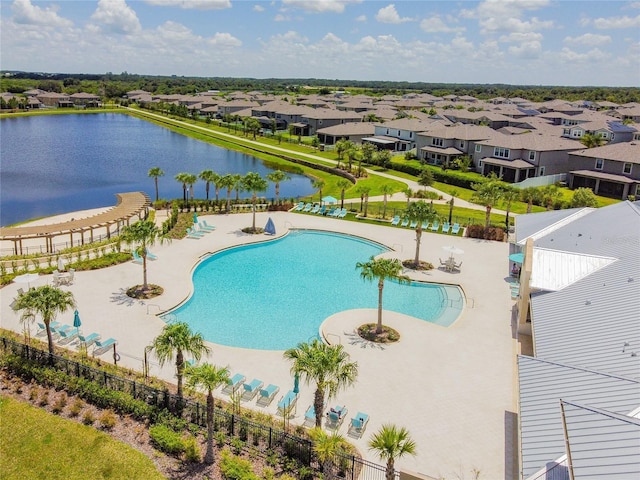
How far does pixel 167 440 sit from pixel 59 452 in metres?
3.31

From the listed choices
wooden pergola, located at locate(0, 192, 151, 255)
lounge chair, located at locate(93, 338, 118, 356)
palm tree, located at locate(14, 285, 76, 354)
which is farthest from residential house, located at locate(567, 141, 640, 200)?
→ palm tree, located at locate(14, 285, 76, 354)

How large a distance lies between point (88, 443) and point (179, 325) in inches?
181

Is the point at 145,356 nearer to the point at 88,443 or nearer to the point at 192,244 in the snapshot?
the point at 88,443

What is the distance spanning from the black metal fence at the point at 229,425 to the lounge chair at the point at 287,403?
1.08 m

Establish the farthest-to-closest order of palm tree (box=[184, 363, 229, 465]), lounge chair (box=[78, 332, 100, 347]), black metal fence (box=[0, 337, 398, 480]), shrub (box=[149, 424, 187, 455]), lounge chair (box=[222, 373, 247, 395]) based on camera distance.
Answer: lounge chair (box=[78, 332, 100, 347]) → lounge chair (box=[222, 373, 247, 395]) → shrub (box=[149, 424, 187, 455]) → black metal fence (box=[0, 337, 398, 480]) → palm tree (box=[184, 363, 229, 465])

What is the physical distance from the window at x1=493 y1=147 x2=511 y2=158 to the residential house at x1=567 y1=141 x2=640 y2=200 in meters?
7.84

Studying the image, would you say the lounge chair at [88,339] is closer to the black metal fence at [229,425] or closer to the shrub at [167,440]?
the black metal fence at [229,425]

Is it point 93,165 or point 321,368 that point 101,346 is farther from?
point 93,165

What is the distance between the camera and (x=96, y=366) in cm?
2061

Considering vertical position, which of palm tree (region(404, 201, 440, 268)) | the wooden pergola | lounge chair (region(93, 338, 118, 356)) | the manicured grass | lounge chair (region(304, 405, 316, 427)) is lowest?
the manicured grass

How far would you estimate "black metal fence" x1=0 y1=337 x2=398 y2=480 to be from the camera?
15.5m

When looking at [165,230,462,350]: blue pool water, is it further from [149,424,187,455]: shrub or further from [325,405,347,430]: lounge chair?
[149,424,187,455]: shrub

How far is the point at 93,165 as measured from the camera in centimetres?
7512

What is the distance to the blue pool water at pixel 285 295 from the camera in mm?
26078
